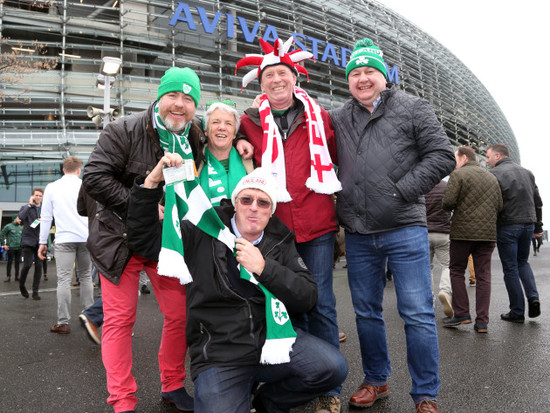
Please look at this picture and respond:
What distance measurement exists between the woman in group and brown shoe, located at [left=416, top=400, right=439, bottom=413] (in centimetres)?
156

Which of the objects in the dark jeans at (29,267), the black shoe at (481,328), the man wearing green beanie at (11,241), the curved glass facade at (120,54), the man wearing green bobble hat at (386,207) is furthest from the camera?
the curved glass facade at (120,54)

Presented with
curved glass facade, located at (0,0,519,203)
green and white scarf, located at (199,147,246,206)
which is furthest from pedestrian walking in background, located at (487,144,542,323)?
curved glass facade, located at (0,0,519,203)

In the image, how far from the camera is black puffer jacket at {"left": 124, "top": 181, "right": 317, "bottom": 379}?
211 centimetres

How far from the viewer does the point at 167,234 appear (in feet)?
7.42

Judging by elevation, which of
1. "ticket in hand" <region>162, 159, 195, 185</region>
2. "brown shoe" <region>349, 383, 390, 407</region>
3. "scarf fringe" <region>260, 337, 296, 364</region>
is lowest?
"brown shoe" <region>349, 383, 390, 407</region>

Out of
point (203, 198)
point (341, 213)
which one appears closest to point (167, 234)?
point (203, 198)

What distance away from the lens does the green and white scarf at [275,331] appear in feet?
6.80

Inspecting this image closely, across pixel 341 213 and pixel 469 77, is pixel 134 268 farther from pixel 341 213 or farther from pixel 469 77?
pixel 469 77

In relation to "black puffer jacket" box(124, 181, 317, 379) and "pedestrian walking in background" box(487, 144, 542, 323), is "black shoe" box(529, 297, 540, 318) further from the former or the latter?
"black puffer jacket" box(124, 181, 317, 379)

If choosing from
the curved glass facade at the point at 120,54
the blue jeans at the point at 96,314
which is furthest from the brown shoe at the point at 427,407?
the curved glass facade at the point at 120,54

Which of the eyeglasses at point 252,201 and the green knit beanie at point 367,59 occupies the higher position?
the green knit beanie at point 367,59

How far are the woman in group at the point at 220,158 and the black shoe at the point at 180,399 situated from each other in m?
1.20

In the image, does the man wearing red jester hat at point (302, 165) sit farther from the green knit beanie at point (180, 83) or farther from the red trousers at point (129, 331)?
the red trousers at point (129, 331)

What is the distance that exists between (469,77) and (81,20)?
3993cm
